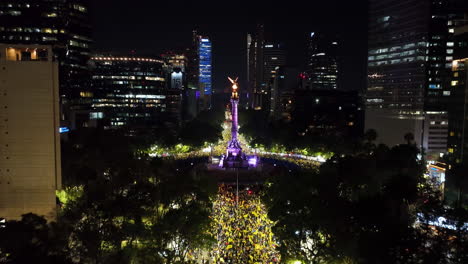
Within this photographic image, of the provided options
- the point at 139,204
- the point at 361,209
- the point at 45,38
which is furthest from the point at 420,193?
the point at 45,38

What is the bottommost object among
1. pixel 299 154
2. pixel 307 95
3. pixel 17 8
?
pixel 299 154

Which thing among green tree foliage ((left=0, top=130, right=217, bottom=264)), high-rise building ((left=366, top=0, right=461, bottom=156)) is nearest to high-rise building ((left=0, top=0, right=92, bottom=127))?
green tree foliage ((left=0, top=130, right=217, bottom=264))

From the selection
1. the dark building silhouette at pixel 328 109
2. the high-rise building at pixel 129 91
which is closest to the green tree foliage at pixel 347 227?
the dark building silhouette at pixel 328 109

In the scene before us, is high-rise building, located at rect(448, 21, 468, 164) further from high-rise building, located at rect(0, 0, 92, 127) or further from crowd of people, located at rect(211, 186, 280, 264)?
high-rise building, located at rect(0, 0, 92, 127)

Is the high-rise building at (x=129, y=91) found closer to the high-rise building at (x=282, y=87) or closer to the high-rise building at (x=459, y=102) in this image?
the high-rise building at (x=282, y=87)

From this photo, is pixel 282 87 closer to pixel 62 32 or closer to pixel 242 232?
pixel 62 32

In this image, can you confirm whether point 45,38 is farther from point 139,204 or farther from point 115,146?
point 139,204

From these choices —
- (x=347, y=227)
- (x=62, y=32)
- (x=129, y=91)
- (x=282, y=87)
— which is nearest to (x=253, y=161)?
(x=347, y=227)
